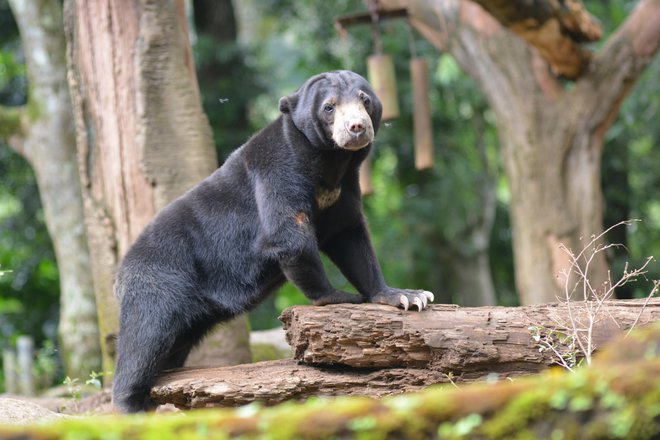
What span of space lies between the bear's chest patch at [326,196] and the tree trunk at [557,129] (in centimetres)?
346

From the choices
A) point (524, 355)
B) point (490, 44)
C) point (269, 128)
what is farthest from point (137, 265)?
point (490, 44)

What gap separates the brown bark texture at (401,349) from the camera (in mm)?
4531

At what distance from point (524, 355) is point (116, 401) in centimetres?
228

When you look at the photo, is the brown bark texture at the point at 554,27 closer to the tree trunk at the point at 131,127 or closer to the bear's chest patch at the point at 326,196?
the tree trunk at the point at 131,127

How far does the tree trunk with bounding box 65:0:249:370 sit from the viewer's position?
652 cm

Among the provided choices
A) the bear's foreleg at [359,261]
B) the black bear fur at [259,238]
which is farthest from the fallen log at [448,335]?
the bear's foreleg at [359,261]

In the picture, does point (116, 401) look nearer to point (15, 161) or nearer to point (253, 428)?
point (253, 428)

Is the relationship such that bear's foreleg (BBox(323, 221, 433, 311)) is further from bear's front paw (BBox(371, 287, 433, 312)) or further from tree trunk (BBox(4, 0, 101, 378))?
tree trunk (BBox(4, 0, 101, 378))

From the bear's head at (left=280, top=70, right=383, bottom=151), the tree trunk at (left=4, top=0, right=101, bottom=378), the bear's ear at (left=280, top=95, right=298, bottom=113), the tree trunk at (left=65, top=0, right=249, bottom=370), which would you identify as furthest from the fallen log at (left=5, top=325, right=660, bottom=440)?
the tree trunk at (left=4, top=0, right=101, bottom=378)

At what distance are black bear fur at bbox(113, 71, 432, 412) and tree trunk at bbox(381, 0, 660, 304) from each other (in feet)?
10.7

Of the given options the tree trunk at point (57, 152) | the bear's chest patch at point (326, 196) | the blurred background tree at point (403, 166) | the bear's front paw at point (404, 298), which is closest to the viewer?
the bear's front paw at point (404, 298)

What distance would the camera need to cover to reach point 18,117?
9.00m

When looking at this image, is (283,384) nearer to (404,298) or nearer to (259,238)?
(404,298)

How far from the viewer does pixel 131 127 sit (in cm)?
654
